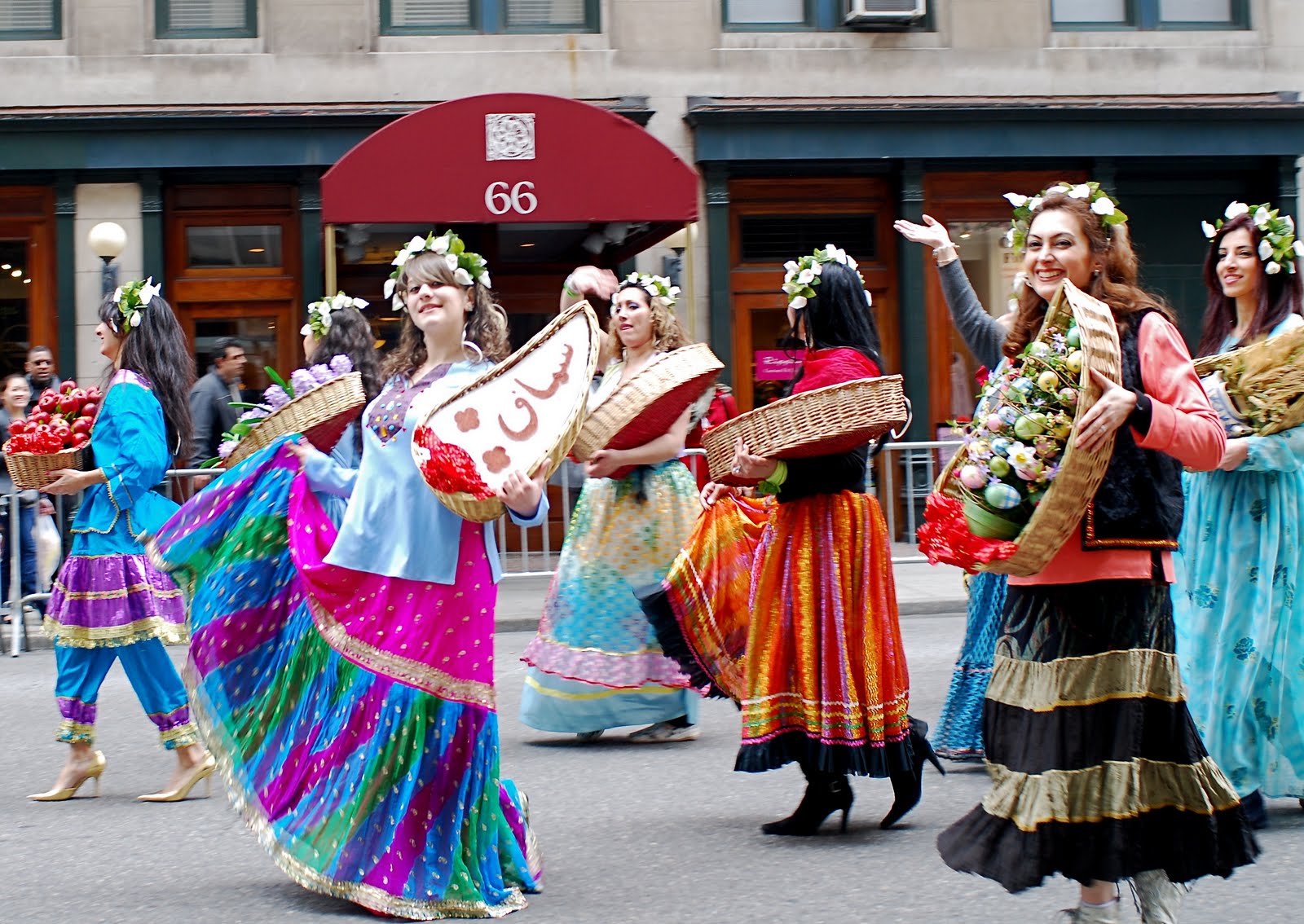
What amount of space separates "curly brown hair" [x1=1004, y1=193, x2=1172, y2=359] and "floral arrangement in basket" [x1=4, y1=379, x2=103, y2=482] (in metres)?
4.09

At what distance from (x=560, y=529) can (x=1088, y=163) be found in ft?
22.1

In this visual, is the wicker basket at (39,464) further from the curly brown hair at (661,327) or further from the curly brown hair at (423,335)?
the curly brown hair at (661,327)

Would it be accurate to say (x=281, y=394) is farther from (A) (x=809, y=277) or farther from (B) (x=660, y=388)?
(A) (x=809, y=277)

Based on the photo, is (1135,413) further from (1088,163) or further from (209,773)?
(1088,163)

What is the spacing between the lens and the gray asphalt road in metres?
4.65

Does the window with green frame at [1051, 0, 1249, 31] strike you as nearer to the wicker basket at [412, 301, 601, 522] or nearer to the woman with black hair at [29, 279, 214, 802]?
the woman with black hair at [29, 279, 214, 802]

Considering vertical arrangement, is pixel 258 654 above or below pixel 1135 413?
below

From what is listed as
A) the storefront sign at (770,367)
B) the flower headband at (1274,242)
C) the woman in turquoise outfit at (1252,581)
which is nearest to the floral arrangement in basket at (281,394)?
the woman in turquoise outfit at (1252,581)

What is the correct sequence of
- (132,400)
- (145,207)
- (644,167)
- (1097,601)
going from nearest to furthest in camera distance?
(1097,601) < (132,400) < (644,167) < (145,207)

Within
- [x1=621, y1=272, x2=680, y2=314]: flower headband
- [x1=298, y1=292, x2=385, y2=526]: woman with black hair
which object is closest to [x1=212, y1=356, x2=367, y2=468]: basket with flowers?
[x1=298, y1=292, x2=385, y2=526]: woman with black hair

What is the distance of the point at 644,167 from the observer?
12.8 meters

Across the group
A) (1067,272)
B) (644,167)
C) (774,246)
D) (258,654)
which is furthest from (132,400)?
(774,246)

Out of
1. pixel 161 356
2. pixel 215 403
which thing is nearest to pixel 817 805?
pixel 161 356

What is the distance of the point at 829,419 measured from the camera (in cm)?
522
